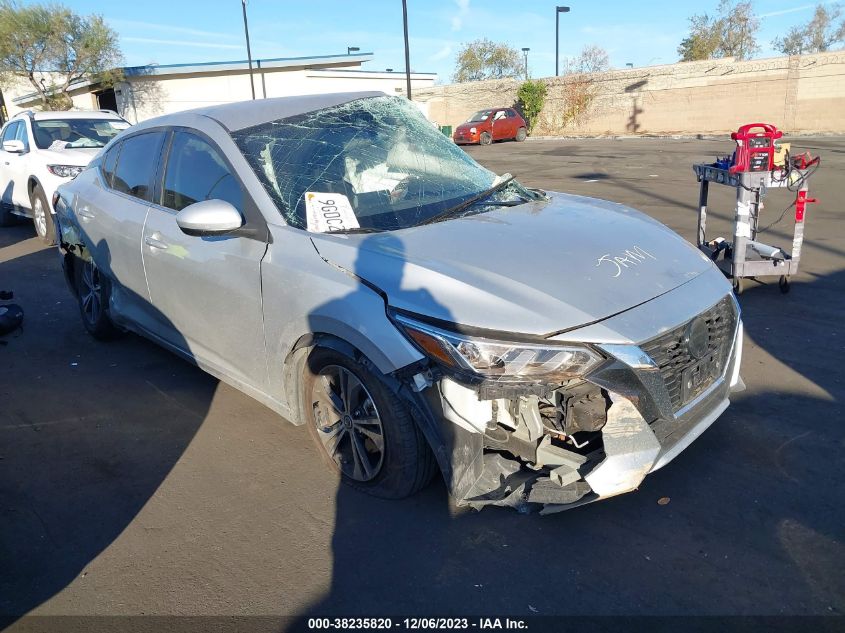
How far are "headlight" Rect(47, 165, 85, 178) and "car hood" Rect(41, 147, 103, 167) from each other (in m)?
0.06

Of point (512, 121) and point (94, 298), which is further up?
point (512, 121)

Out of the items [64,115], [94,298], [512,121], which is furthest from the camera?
[512,121]

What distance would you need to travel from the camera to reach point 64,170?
360 inches

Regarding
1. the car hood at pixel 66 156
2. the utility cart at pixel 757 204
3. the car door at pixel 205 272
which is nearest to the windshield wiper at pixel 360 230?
the car door at pixel 205 272

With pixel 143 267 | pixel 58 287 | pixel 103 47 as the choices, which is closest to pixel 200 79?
pixel 103 47

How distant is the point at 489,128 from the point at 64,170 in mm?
24546

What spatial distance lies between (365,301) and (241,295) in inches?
38.2

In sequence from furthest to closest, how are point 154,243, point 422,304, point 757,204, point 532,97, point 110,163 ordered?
point 532,97
point 757,204
point 110,163
point 154,243
point 422,304

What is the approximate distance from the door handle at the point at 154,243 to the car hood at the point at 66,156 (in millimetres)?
6014

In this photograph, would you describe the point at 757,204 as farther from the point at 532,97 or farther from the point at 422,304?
the point at 532,97


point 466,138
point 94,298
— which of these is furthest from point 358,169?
point 466,138

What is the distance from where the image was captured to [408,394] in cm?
276

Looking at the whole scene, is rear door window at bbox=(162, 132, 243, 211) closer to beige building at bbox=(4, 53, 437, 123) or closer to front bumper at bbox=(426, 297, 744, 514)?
front bumper at bbox=(426, 297, 744, 514)

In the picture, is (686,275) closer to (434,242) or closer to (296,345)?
(434,242)
